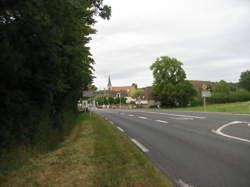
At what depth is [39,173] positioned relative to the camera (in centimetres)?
507

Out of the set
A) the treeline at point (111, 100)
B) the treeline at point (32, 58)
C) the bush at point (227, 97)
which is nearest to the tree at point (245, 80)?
the bush at point (227, 97)

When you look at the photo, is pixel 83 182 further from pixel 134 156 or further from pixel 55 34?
pixel 55 34

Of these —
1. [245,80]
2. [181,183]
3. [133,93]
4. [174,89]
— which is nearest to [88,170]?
[181,183]

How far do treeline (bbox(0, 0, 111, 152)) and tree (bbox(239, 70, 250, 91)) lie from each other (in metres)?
94.8

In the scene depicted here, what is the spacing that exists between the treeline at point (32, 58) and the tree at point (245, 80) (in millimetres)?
94794

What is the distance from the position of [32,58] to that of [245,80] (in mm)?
97913

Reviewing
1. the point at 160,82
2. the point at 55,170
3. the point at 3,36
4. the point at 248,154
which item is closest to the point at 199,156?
the point at 248,154

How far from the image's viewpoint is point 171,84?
56875mm

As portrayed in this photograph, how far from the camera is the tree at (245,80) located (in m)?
89.0

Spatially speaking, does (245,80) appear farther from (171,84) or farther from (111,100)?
(111,100)

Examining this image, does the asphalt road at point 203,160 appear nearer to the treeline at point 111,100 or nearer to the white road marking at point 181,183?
the white road marking at point 181,183

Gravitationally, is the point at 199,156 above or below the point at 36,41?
below

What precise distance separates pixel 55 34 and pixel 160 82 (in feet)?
181

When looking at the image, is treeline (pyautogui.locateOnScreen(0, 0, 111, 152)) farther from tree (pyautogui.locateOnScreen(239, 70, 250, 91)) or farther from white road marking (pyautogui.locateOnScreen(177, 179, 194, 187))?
tree (pyautogui.locateOnScreen(239, 70, 250, 91))
